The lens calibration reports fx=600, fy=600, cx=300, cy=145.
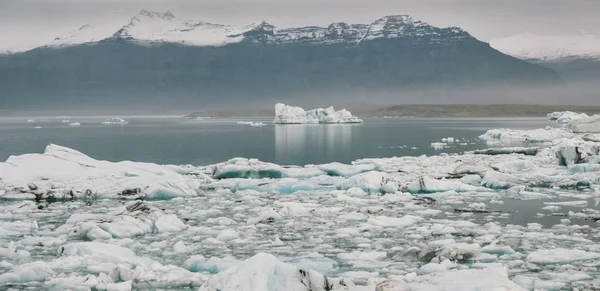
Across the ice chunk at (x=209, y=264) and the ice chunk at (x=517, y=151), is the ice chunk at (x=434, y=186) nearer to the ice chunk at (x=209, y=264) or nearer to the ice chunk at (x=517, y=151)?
the ice chunk at (x=209, y=264)

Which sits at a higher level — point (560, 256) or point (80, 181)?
point (80, 181)

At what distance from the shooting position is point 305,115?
112 meters

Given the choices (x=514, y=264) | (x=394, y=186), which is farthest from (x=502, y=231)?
(x=394, y=186)

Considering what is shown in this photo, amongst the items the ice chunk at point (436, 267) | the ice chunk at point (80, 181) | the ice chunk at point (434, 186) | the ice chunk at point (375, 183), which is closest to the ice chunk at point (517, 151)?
the ice chunk at point (434, 186)

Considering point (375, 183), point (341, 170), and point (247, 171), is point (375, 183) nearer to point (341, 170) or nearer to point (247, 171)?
point (341, 170)

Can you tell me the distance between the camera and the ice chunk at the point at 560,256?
1085 cm

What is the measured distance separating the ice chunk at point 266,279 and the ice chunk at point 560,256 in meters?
4.47

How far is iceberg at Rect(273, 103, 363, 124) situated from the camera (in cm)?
10869

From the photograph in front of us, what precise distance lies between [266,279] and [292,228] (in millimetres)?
6439

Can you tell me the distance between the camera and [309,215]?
16.2 meters

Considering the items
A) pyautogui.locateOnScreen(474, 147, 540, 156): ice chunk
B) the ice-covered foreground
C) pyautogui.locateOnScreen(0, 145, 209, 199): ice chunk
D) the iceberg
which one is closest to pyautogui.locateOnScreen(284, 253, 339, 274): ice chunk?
the ice-covered foreground

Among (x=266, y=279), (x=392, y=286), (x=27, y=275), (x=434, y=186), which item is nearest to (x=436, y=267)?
(x=392, y=286)

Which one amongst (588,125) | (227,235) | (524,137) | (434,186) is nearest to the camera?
(227,235)

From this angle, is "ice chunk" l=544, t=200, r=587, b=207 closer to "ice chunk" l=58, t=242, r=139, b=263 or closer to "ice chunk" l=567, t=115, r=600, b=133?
"ice chunk" l=58, t=242, r=139, b=263
